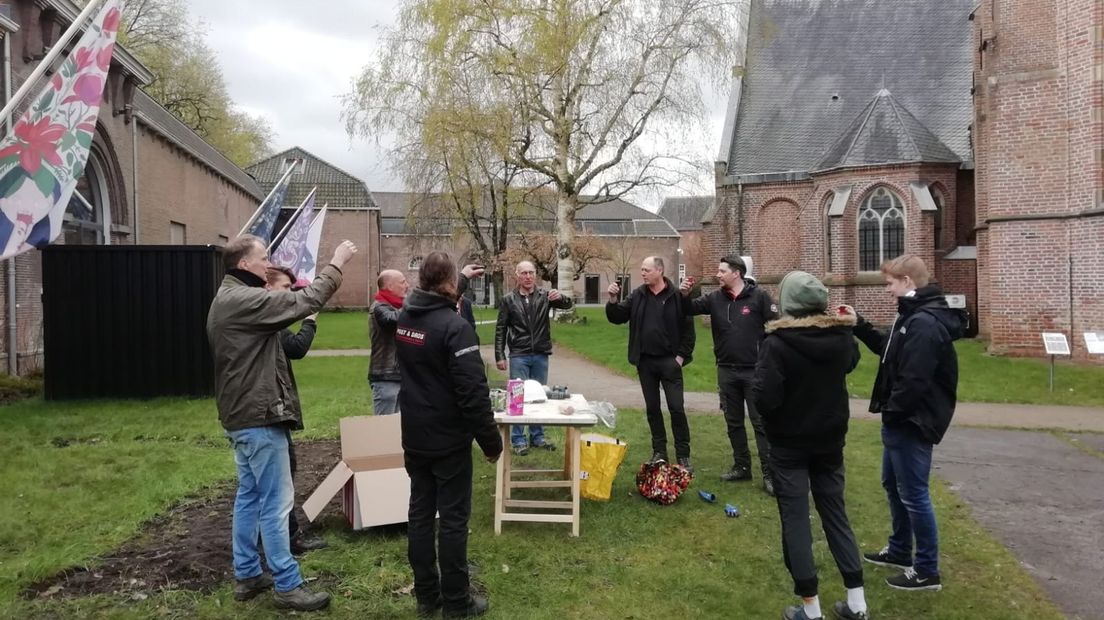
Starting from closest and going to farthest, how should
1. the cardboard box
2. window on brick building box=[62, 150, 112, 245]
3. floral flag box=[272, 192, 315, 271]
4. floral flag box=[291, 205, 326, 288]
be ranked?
the cardboard box < floral flag box=[272, 192, 315, 271] < floral flag box=[291, 205, 326, 288] < window on brick building box=[62, 150, 112, 245]

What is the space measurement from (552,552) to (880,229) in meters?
20.8

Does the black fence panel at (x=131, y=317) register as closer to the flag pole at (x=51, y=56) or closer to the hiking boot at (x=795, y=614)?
the flag pole at (x=51, y=56)

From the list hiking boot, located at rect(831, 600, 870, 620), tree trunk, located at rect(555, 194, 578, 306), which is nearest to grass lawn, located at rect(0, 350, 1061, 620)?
hiking boot, located at rect(831, 600, 870, 620)

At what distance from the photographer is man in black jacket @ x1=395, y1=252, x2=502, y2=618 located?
149 inches

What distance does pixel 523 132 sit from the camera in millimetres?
22938

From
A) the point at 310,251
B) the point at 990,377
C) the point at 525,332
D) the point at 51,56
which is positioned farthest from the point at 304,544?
the point at 990,377

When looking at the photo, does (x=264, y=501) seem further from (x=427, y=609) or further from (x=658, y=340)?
(x=658, y=340)

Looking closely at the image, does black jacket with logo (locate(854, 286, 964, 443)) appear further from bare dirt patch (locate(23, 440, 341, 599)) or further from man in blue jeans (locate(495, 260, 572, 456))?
bare dirt patch (locate(23, 440, 341, 599))

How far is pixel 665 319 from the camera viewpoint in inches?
255

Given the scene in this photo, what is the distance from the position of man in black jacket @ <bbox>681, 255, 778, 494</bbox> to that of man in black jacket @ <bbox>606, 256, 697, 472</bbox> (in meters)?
0.19

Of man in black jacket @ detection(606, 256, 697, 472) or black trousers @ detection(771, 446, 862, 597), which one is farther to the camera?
man in black jacket @ detection(606, 256, 697, 472)

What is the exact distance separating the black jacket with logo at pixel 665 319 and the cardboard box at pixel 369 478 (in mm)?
2294

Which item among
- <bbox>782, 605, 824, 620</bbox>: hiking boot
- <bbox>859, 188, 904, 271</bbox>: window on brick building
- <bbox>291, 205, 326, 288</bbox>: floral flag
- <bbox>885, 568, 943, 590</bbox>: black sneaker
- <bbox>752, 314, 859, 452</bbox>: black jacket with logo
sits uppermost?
<bbox>859, 188, 904, 271</bbox>: window on brick building

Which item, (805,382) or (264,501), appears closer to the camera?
(805,382)
